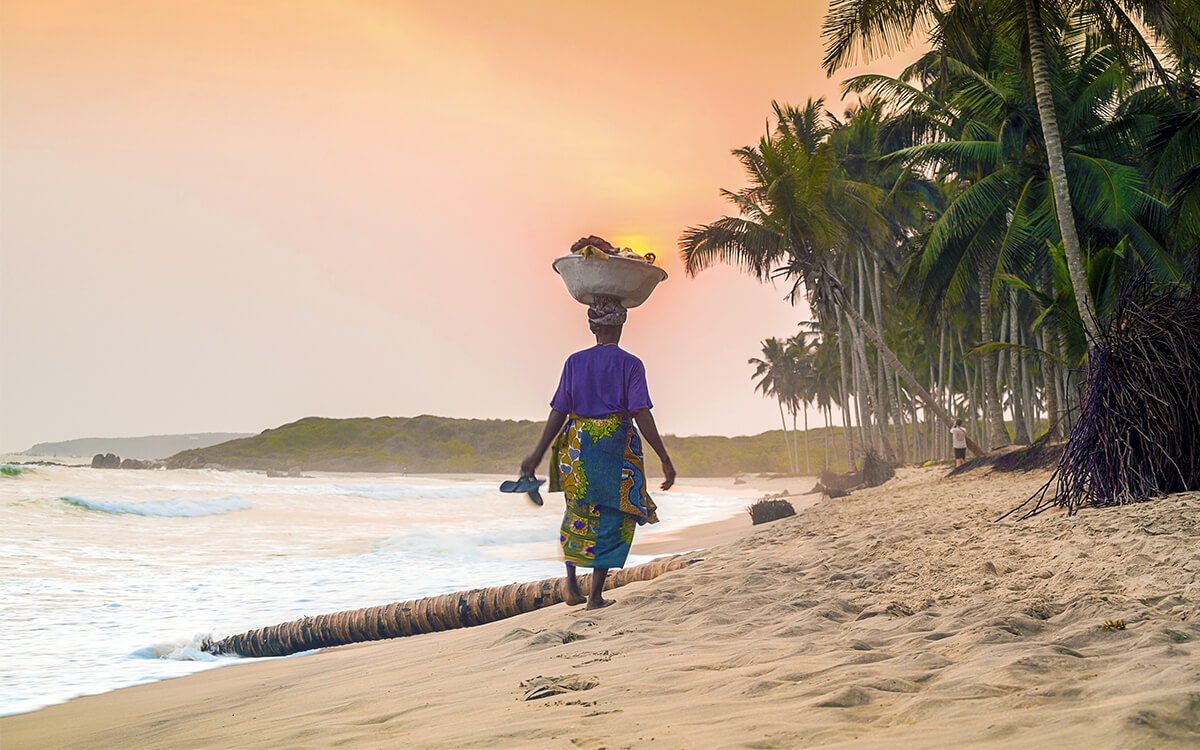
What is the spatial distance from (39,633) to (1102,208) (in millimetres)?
19270

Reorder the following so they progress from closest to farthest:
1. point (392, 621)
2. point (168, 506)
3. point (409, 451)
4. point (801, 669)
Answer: point (801, 669)
point (392, 621)
point (168, 506)
point (409, 451)

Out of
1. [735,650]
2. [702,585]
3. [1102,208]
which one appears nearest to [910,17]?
[1102,208]

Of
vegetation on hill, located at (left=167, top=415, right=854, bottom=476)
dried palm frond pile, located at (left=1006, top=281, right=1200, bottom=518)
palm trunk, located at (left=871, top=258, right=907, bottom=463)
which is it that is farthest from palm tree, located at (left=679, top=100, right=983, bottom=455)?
vegetation on hill, located at (left=167, top=415, right=854, bottom=476)

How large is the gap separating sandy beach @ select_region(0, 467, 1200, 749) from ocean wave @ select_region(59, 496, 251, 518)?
19.3 m

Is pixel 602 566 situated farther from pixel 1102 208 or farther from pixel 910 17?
pixel 1102 208

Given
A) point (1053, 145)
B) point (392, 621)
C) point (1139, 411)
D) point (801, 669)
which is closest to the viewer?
point (801, 669)

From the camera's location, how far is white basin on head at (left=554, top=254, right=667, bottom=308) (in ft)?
16.5

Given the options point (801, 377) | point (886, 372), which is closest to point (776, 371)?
point (801, 377)

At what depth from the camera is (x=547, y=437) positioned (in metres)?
5.12

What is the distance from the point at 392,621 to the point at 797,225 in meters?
18.5

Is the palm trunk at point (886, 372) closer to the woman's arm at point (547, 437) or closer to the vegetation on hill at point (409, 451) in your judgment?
the woman's arm at point (547, 437)

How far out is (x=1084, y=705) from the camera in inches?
83.0

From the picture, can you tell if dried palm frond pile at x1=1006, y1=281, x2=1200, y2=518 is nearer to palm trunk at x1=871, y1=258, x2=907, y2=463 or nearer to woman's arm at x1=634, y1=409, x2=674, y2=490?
woman's arm at x1=634, y1=409, x2=674, y2=490

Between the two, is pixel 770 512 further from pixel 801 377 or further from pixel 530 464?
pixel 801 377
